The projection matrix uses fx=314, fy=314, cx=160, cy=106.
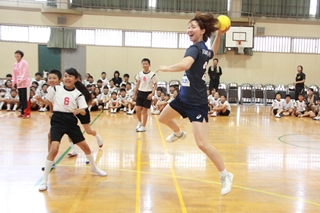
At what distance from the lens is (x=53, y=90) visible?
405 centimetres

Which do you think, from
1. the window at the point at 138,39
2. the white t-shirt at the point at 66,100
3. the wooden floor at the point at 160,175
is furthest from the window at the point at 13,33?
the white t-shirt at the point at 66,100

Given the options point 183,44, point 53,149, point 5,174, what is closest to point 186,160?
point 53,149

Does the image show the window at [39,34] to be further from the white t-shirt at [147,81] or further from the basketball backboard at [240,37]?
the white t-shirt at [147,81]

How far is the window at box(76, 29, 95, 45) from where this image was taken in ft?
50.7

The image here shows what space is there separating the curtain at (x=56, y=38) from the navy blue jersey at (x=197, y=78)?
12.9 m

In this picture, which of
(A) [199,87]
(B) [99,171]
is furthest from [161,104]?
(A) [199,87]

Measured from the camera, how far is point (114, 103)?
11.8 m

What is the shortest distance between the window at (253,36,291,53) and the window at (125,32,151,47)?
553cm

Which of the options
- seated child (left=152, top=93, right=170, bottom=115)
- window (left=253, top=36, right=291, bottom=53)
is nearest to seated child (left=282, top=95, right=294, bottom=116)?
seated child (left=152, top=93, right=170, bottom=115)

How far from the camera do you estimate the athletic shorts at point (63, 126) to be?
383 cm

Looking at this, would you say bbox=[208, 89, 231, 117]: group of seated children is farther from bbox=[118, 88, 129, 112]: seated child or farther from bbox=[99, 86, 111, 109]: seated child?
bbox=[99, 86, 111, 109]: seated child

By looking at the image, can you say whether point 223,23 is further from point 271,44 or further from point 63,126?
point 271,44

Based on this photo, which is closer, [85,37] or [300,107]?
[300,107]

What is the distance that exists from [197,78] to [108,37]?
13.0 meters
